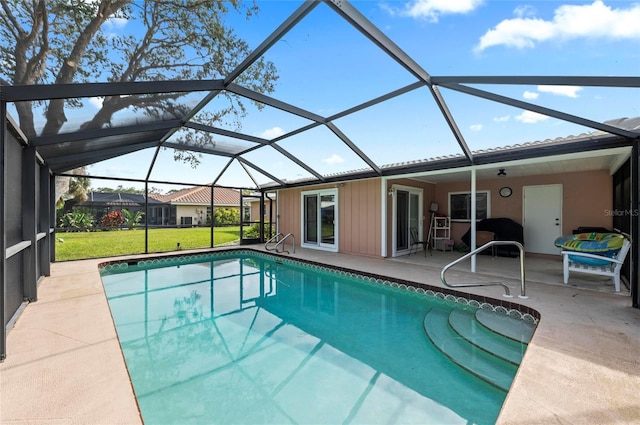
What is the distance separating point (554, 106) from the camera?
12.4 ft

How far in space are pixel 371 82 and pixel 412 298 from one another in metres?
3.63

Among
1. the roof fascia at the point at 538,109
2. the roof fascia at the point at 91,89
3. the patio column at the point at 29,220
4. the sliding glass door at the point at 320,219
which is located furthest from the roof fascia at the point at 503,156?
the patio column at the point at 29,220

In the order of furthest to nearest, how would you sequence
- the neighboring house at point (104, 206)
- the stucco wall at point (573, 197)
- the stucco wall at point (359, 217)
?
the neighboring house at point (104, 206) < the stucco wall at point (359, 217) < the stucco wall at point (573, 197)

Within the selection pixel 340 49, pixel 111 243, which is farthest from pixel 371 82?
pixel 111 243

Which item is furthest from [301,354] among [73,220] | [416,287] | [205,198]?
[205,198]

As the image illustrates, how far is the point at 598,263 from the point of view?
439 cm

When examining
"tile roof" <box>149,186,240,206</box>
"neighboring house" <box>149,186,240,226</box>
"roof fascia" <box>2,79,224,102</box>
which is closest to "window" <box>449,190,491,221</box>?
"roof fascia" <box>2,79,224,102</box>

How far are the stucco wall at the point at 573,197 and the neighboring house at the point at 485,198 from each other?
0.06 feet

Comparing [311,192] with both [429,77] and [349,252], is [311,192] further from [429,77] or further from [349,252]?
[429,77]

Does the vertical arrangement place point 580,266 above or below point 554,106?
below

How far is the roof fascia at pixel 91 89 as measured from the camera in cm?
238

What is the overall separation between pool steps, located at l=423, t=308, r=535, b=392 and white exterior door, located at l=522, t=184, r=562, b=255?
197 inches

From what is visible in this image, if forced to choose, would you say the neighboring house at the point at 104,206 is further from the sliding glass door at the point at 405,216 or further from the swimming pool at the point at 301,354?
the sliding glass door at the point at 405,216

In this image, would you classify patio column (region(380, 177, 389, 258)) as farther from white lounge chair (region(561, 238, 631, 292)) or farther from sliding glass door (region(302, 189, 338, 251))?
white lounge chair (region(561, 238, 631, 292))
